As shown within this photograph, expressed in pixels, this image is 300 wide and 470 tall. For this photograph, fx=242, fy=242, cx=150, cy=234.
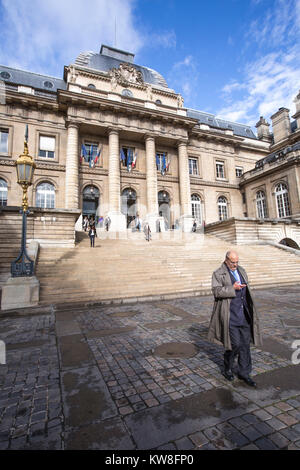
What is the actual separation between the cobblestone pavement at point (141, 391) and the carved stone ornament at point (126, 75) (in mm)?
27062

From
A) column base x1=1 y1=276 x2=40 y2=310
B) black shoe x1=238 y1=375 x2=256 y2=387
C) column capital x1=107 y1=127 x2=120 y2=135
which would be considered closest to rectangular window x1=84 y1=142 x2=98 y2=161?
column capital x1=107 y1=127 x2=120 y2=135

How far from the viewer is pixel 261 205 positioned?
2802cm

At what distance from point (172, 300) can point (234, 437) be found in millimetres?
6467

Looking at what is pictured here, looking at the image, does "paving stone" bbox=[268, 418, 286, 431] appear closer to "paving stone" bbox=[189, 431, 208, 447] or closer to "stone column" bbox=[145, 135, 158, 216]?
"paving stone" bbox=[189, 431, 208, 447]


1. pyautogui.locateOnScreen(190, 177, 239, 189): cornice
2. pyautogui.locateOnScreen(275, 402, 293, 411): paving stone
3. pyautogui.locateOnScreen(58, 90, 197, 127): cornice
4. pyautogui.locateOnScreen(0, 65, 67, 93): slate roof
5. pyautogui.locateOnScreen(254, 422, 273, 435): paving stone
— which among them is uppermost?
pyautogui.locateOnScreen(0, 65, 67, 93): slate roof

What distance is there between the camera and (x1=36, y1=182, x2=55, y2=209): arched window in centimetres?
2173

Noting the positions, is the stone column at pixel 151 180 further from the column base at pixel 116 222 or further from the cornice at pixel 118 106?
the column base at pixel 116 222

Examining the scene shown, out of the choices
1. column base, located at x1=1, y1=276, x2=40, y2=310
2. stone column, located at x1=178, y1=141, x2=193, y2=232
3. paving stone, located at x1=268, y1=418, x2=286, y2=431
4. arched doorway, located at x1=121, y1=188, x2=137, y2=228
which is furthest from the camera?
arched doorway, located at x1=121, y1=188, x2=137, y2=228

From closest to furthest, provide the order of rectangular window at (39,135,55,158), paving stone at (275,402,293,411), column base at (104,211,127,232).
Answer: paving stone at (275,402,293,411) → column base at (104,211,127,232) → rectangular window at (39,135,55,158)

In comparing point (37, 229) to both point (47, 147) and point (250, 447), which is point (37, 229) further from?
point (250, 447)

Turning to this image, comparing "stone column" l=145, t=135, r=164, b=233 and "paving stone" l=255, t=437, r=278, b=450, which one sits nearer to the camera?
"paving stone" l=255, t=437, r=278, b=450

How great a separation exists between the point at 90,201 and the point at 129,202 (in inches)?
157

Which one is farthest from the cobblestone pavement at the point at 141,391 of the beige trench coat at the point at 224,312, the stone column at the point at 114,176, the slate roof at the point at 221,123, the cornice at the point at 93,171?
the slate roof at the point at 221,123

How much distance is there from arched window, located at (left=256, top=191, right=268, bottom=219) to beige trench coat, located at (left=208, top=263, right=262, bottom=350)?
27.1m
